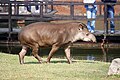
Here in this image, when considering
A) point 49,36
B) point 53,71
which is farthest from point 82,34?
point 53,71

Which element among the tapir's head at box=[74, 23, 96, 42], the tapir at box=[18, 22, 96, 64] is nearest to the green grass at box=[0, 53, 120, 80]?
Result: the tapir at box=[18, 22, 96, 64]

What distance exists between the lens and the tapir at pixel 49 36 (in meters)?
13.2

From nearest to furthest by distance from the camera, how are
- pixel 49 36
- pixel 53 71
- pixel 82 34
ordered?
pixel 53 71 < pixel 49 36 < pixel 82 34

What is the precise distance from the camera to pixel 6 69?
1195 centimetres

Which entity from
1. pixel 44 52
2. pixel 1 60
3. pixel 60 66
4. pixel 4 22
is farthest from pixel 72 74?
pixel 4 22

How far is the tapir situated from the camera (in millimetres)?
13164

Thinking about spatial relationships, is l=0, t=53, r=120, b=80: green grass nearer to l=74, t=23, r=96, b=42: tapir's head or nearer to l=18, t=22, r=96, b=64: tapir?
l=18, t=22, r=96, b=64: tapir

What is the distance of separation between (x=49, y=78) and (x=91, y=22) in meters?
10.6

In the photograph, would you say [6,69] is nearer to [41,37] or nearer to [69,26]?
[41,37]

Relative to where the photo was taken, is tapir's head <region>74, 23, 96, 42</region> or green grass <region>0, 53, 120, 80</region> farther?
tapir's head <region>74, 23, 96, 42</region>

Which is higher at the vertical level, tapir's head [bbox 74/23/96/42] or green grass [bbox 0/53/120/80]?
tapir's head [bbox 74/23/96/42]

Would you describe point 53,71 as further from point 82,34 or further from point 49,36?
point 82,34

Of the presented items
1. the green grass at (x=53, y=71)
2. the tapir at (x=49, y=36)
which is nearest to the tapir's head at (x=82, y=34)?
the tapir at (x=49, y=36)

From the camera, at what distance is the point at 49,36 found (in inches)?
525
